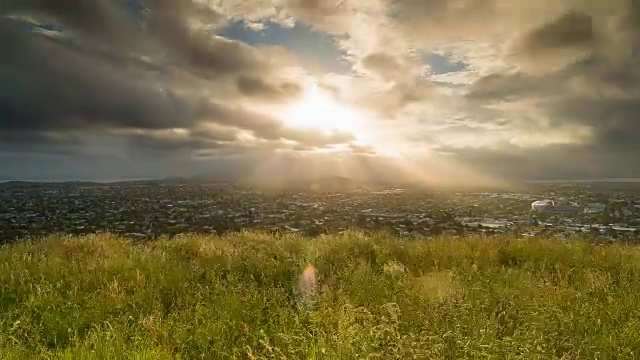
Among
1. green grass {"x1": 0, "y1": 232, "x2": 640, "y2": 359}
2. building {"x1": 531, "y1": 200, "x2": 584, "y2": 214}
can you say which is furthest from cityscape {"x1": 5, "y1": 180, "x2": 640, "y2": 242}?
green grass {"x1": 0, "y1": 232, "x2": 640, "y2": 359}

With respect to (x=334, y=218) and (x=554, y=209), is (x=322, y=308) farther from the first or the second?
(x=554, y=209)

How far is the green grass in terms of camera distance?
3.58 metres

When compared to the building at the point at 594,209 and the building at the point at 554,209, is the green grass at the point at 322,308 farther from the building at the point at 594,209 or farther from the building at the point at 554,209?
the building at the point at 594,209

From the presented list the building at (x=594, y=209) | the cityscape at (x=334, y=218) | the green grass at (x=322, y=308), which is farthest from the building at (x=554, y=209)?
the green grass at (x=322, y=308)

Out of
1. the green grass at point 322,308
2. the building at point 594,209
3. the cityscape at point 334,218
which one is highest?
the green grass at point 322,308

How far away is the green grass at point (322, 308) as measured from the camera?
3.58 m

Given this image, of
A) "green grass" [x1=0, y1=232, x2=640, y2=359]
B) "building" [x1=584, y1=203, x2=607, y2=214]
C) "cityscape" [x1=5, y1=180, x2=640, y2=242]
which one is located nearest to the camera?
"green grass" [x1=0, y1=232, x2=640, y2=359]

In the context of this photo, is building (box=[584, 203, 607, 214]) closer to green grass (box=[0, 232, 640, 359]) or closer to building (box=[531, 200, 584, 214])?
building (box=[531, 200, 584, 214])

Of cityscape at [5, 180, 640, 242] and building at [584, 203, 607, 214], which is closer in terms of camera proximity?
cityscape at [5, 180, 640, 242]

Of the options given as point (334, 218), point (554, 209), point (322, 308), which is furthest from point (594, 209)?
point (322, 308)

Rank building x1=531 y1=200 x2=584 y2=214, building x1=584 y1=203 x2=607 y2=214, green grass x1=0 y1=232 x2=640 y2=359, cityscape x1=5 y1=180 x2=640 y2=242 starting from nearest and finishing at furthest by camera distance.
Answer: green grass x1=0 y1=232 x2=640 y2=359 < cityscape x1=5 y1=180 x2=640 y2=242 < building x1=584 y1=203 x2=607 y2=214 < building x1=531 y1=200 x2=584 y2=214

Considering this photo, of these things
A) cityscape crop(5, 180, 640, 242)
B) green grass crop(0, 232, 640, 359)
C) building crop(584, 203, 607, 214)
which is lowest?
cityscape crop(5, 180, 640, 242)

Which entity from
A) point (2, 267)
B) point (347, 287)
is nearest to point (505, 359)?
point (347, 287)

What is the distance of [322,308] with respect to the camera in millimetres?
4480
